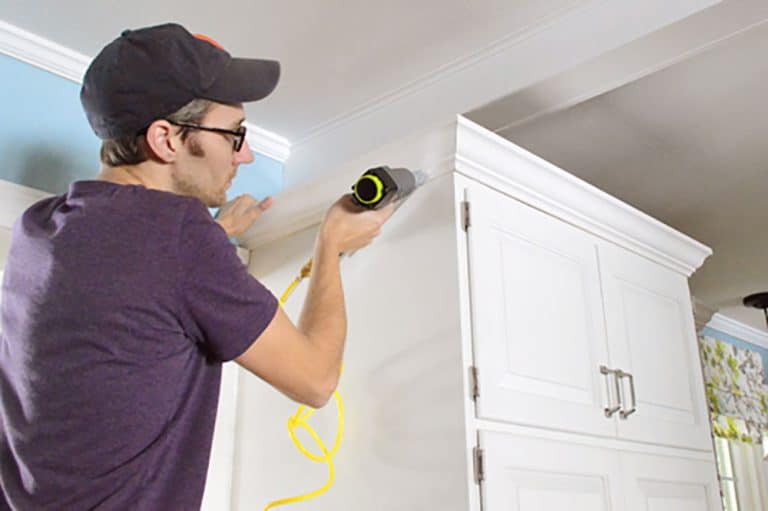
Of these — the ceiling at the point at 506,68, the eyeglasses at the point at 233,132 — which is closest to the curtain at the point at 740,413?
the ceiling at the point at 506,68

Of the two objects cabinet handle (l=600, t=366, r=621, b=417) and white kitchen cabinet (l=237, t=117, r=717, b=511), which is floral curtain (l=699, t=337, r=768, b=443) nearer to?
white kitchen cabinet (l=237, t=117, r=717, b=511)

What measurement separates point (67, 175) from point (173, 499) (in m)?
1.11

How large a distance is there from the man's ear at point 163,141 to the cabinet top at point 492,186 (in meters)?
0.60

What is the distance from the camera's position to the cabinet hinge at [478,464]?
1380mm

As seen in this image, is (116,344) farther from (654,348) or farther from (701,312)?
(701,312)

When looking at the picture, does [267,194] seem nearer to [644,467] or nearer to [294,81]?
[294,81]

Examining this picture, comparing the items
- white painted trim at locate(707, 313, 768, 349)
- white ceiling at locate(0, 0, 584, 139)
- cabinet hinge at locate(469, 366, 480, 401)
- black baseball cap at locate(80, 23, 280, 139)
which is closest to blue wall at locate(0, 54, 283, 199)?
white ceiling at locate(0, 0, 584, 139)

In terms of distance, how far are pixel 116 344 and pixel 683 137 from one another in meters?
1.93

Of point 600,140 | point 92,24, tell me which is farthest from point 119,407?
point 600,140

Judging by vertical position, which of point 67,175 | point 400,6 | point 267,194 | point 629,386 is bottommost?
point 629,386

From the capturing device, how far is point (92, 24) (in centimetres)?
179

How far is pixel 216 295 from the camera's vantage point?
988 mm

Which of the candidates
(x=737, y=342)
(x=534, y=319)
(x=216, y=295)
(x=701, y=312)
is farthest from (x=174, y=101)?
(x=737, y=342)

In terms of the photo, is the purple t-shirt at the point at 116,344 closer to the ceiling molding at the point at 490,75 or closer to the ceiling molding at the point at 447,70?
the ceiling molding at the point at 490,75
